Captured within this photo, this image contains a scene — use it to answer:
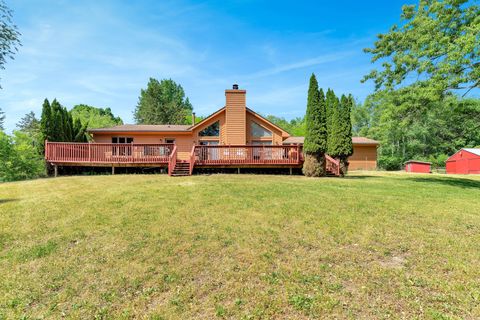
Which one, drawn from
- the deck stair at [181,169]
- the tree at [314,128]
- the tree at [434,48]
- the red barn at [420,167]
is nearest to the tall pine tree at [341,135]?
the tree at [434,48]

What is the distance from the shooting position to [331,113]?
16297mm

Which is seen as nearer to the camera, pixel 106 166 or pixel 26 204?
pixel 26 204

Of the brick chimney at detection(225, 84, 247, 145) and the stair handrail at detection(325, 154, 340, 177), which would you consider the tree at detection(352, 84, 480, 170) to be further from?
the brick chimney at detection(225, 84, 247, 145)

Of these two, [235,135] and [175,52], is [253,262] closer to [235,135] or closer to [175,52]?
[175,52]

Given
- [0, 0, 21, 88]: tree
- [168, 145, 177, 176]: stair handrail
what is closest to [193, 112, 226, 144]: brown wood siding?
[168, 145, 177, 176]: stair handrail

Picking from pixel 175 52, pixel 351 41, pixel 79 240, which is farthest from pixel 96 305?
pixel 351 41

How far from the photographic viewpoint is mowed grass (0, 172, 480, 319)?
315 centimetres

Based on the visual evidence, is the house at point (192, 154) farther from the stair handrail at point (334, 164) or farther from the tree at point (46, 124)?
the tree at point (46, 124)

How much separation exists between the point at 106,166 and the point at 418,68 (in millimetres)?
17507

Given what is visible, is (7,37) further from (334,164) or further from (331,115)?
(331,115)

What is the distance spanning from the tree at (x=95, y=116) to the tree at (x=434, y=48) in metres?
43.8

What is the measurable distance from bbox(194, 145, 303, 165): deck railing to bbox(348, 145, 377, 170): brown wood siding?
13.2 m

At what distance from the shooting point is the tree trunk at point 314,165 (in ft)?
43.8

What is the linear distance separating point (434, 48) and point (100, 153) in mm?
17753
